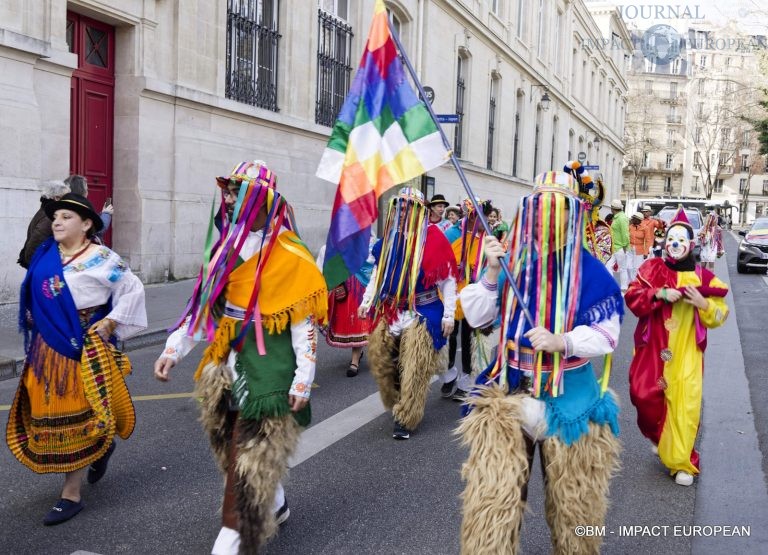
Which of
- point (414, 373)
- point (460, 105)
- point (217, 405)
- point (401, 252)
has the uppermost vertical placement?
point (460, 105)

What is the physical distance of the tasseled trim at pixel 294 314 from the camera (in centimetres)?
334

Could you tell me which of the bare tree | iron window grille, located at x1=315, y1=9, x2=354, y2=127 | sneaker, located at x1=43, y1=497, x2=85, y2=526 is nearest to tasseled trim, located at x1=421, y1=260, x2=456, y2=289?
sneaker, located at x1=43, y1=497, x2=85, y2=526

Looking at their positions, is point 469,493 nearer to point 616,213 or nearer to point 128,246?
point 128,246

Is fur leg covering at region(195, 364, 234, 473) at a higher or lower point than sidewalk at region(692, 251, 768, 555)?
higher

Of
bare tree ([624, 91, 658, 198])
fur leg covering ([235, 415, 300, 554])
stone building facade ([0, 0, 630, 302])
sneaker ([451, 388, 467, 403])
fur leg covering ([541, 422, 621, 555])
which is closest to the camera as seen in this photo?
fur leg covering ([541, 422, 621, 555])

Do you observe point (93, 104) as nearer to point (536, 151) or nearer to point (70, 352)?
point (70, 352)

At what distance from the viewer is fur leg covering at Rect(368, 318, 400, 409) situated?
5539 millimetres

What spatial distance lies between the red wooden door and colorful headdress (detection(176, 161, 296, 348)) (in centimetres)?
948

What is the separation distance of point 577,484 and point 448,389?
3783 mm

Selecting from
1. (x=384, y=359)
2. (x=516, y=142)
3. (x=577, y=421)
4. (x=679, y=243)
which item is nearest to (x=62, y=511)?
(x=384, y=359)

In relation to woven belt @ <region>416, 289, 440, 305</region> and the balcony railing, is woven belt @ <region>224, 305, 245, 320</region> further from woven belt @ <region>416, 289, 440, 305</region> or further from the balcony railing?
the balcony railing

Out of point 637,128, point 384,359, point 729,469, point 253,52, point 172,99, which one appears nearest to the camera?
point 729,469

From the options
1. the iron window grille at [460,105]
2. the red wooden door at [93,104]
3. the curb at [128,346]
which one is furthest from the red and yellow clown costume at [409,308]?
the iron window grille at [460,105]

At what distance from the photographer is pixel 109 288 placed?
402 centimetres
